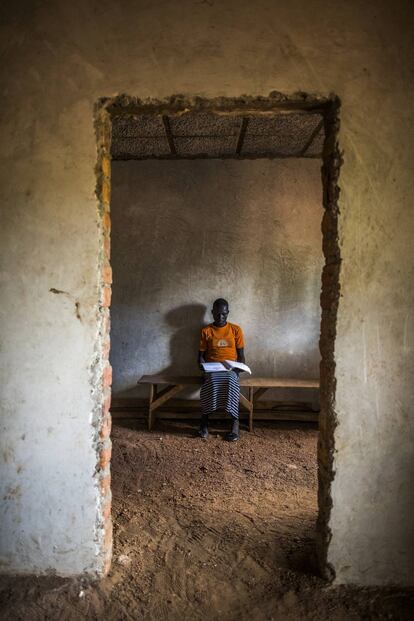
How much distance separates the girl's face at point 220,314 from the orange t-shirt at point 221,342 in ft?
0.19

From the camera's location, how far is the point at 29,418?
2246mm

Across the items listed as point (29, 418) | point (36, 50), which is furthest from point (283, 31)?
point (29, 418)

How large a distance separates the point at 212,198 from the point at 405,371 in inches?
161

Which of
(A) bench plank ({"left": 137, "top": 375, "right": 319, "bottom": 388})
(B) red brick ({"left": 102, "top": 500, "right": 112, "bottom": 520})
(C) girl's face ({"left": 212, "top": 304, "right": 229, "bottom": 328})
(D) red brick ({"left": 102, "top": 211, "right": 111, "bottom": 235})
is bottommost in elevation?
(B) red brick ({"left": 102, "top": 500, "right": 112, "bottom": 520})

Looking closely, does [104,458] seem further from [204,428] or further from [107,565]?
[204,428]

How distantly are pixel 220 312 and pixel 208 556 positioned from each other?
3.07 meters

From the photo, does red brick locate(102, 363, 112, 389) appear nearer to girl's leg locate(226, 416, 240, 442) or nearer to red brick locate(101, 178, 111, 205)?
red brick locate(101, 178, 111, 205)

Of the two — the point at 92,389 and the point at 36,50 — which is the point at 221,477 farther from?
the point at 36,50

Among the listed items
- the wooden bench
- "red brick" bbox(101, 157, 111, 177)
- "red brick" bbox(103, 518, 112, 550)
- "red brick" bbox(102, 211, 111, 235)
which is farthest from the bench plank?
"red brick" bbox(101, 157, 111, 177)

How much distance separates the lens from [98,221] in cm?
222

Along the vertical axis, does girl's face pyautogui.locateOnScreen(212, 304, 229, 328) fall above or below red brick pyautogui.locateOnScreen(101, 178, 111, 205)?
below

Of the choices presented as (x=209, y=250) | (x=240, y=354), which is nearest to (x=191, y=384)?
(x=240, y=354)

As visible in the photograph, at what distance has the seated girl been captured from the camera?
4938 mm

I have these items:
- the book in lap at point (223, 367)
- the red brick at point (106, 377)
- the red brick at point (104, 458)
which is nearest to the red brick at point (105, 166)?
the red brick at point (106, 377)
